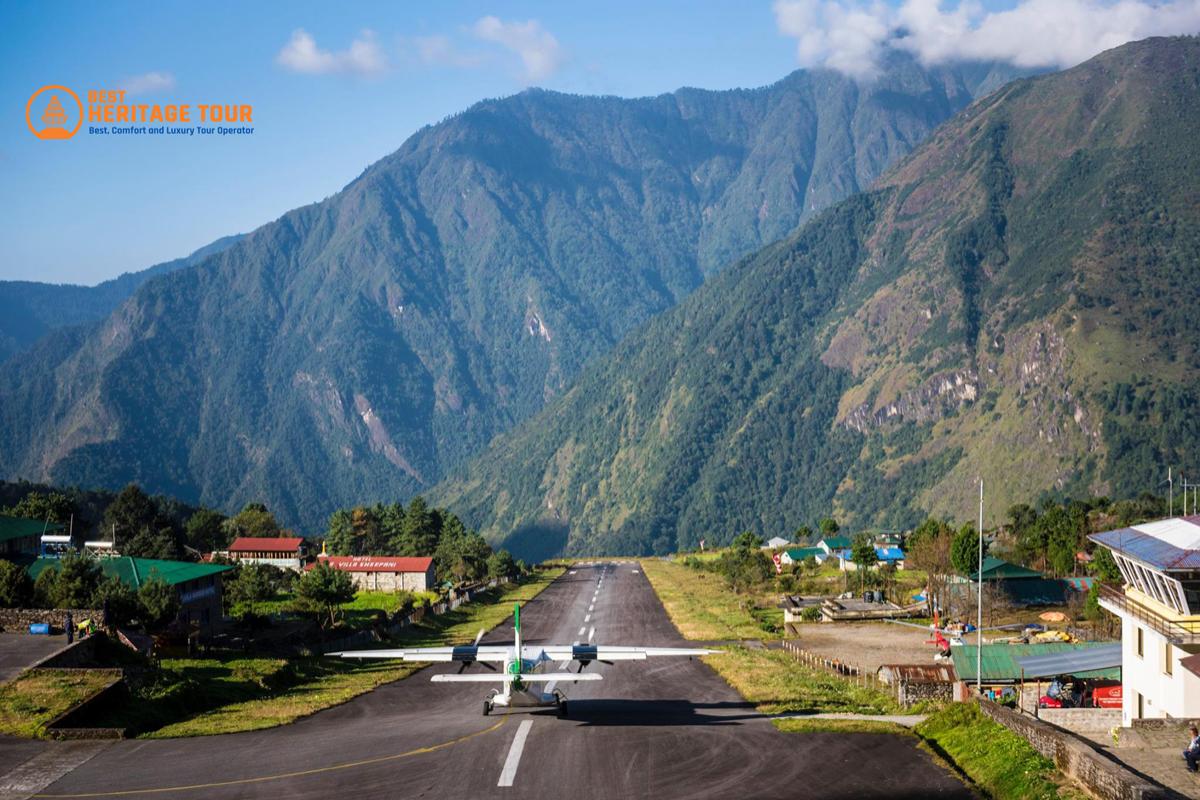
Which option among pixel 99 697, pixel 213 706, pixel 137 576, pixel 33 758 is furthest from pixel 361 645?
pixel 33 758

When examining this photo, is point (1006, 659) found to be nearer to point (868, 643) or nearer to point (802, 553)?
point (868, 643)

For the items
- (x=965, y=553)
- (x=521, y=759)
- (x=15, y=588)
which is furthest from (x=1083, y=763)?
(x=965, y=553)

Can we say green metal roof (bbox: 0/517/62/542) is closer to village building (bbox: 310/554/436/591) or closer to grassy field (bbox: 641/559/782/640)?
village building (bbox: 310/554/436/591)

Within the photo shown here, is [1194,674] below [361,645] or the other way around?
the other way around

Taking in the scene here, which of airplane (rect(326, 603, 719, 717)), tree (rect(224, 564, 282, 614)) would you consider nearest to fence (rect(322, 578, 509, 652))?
tree (rect(224, 564, 282, 614))

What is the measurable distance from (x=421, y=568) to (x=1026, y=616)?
66843 millimetres

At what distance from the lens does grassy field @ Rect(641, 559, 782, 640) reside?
3652 inches

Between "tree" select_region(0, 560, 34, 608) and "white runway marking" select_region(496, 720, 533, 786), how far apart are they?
35110 millimetres

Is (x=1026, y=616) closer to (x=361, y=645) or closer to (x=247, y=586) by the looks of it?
(x=361, y=645)

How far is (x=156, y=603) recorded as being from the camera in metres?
68.0

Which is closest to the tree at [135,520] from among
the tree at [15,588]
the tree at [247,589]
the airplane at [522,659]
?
the tree at [247,589]

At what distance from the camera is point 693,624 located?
99875 millimetres

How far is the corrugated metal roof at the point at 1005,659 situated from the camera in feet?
183

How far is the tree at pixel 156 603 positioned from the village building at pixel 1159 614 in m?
50.3
